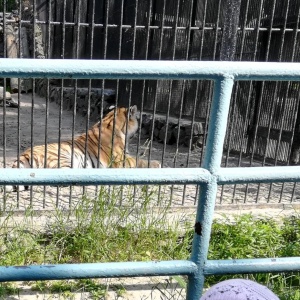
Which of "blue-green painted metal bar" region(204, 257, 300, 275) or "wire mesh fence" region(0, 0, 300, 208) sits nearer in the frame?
"blue-green painted metal bar" region(204, 257, 300, 275)

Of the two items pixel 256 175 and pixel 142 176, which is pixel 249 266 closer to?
pixel 256 175

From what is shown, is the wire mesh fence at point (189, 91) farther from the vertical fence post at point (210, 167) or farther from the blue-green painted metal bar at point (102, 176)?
the blue-green painted metal bar at point (102, 176)

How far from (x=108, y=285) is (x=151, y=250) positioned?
46 cm

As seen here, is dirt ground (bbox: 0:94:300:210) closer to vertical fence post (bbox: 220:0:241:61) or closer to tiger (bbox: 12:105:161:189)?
tiger (bbox: 12:105:161:189)

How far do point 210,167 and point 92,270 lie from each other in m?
0.57

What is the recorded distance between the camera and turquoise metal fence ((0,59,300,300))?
165 cm

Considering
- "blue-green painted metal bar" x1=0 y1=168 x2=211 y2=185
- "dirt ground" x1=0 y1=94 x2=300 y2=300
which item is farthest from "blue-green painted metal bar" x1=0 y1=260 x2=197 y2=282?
"dirt ground" x1=0 y1=94 x2=300 y2=300

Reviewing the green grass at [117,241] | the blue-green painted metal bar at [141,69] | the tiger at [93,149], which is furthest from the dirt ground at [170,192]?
the blue-green painted metal bar at [141,69]

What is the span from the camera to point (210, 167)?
6.02 feet

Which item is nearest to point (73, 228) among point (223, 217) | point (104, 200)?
point (104, 200)

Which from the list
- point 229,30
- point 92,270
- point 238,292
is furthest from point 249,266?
point 229,30

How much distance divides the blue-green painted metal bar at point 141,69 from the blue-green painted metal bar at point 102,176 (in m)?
0.32

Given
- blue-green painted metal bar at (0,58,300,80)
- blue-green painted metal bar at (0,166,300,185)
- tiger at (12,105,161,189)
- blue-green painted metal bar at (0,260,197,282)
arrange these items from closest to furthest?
blue-green painted metal bar at (0,58,300,80) < blue-green painted metal bar at (0,166,300,185) < blue-green painted metal bar at (0,260,197,282) < tiger at (12,105,161,189)

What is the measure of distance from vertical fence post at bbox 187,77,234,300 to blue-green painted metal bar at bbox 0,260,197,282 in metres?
0.05
